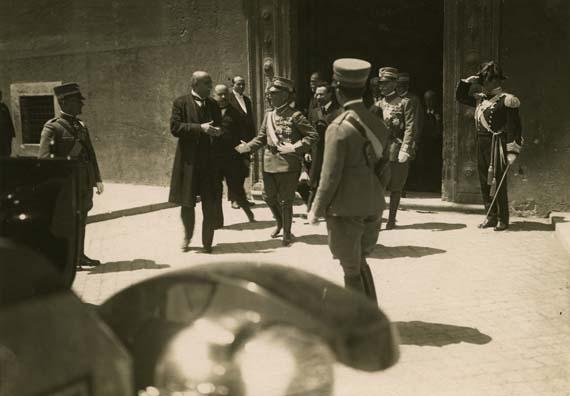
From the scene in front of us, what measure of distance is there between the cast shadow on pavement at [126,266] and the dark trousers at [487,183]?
4.22 metres

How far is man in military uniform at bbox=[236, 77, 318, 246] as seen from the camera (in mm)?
8156

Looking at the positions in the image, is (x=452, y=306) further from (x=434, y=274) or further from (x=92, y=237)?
(x=92, y=237)

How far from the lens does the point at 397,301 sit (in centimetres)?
591

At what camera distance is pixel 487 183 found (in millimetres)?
9094

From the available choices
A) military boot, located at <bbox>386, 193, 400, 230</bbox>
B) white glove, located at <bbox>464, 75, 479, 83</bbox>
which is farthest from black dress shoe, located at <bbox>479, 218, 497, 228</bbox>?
white glove, located at <bbox>464, 75, 479, 83</bbox>

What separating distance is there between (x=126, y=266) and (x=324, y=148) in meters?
2.57

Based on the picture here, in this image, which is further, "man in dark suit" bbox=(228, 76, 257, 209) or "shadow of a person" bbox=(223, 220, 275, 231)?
"man in dark suit" bbox=(228, 76, 257, 209)

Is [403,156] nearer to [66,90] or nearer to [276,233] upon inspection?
[276,233]

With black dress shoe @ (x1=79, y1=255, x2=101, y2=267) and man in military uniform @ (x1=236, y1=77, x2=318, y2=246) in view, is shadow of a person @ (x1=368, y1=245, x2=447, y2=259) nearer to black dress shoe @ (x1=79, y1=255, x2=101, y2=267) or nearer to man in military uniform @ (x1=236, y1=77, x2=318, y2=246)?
man in military uniform @ (x1=236, y1=77, x2=318, y2=246)

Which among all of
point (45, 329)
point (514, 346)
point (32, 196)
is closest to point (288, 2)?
point (514, 346)

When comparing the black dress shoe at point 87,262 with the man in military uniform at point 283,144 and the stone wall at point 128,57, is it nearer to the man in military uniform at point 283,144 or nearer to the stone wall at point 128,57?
the man in military uniform at point 283,144

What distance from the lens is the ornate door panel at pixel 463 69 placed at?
9.98 meters

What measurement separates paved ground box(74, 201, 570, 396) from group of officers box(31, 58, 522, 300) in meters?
0.44

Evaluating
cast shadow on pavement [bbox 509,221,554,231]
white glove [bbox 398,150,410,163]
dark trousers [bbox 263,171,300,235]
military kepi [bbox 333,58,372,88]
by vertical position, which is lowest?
cast shadow on pavement [bbox 509,221,554,231]
